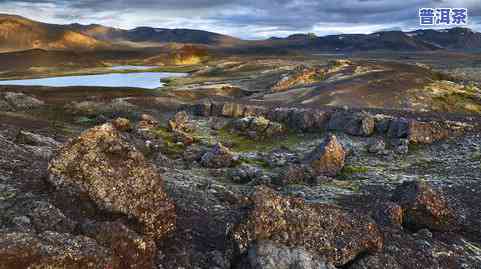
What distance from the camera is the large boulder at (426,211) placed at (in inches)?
948

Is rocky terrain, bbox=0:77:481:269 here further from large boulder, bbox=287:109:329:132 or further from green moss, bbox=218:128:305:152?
large boulder, bbox=287:109:329:132

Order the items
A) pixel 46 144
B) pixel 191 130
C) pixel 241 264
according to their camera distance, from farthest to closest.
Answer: pixel 191 130
pixel 46 144
pixel 241 264

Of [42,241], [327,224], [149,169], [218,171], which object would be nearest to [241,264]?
[327,224]

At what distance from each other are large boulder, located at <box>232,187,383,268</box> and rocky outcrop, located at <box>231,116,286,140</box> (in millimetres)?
32506

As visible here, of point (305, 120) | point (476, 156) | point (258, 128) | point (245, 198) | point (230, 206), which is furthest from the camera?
point (305, 120)

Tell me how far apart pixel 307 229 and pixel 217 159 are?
19655 millimetres

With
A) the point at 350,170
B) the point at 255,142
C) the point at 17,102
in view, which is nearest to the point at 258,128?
the point at 255,142

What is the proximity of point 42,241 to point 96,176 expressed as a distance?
4.92 m

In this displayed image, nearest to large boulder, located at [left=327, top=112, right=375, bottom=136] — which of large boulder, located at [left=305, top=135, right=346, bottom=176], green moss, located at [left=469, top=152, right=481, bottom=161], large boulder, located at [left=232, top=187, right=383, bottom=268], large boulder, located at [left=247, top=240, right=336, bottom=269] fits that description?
green moss, located at [left=469, top=152, right=481, bottom=161]

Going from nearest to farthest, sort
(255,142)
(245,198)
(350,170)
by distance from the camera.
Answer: (245,198)
(350,170)
(255,142)

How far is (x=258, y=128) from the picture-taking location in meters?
53.3

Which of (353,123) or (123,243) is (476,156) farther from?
(123,243)

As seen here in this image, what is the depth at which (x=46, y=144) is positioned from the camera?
32.8m

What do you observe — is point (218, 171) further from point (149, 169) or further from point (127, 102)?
point (127, 102)
